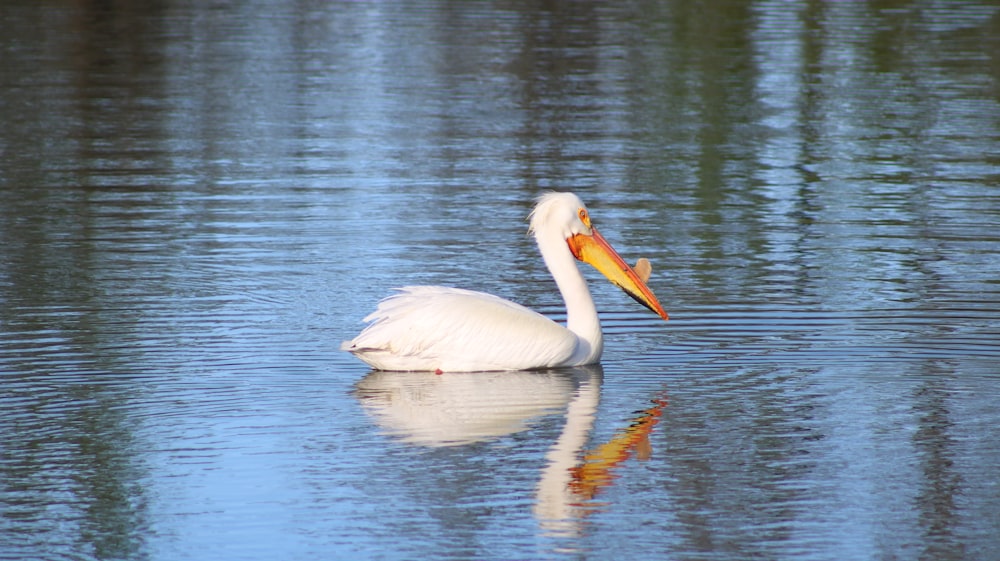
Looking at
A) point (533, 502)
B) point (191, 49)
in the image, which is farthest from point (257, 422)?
point (191, 49)

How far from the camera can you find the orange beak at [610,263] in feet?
27.0

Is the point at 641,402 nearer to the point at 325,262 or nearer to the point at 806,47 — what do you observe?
the point at 325,262

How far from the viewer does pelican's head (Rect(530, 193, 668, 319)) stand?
26.6ft

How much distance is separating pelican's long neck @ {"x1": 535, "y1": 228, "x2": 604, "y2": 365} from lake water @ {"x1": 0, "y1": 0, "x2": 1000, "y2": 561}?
0.12 m

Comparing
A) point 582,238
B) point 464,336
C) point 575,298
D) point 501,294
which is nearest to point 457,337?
point 464,336

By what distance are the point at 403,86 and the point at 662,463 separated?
13.9 m

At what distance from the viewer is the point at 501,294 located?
29.8 feet

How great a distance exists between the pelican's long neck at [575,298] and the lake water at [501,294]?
12 cm

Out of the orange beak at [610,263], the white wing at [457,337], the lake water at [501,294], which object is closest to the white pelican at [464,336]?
the white wing at [457,337]

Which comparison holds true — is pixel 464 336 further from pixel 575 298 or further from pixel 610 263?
pixel 610 263

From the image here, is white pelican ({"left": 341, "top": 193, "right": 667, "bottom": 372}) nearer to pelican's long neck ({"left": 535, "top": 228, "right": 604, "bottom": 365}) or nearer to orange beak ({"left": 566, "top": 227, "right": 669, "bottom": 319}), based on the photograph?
pelican's long neck ({"left": 535, "top": 228, "right": 604, "bottom": 365})

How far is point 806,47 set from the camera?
2375 cm

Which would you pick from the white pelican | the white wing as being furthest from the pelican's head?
the white wing

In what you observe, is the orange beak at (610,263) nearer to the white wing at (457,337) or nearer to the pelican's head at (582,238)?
the pelican's head at (582,238)
